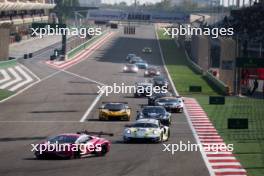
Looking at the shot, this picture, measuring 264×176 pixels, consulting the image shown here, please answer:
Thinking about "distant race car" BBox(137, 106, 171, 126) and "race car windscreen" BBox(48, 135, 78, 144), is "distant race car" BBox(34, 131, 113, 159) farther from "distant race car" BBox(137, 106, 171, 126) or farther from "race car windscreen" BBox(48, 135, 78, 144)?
"distant race car" BBox(137, 106, 171, 126)

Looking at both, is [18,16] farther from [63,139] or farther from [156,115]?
[63,139]

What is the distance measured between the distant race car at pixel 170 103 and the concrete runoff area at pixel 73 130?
1.16 m

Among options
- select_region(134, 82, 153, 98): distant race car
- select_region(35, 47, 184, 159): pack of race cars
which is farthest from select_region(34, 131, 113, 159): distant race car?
select_region(134, 82, 153, 98): distant race car

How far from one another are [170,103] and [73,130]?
36.2 feet

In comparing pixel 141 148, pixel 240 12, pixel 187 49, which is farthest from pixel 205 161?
pixel 187 49

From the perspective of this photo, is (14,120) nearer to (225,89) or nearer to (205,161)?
(205,161)

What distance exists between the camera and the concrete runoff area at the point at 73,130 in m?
24.8

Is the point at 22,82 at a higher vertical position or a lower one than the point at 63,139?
lower

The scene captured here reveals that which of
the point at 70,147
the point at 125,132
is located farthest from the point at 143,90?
the point at 70,147

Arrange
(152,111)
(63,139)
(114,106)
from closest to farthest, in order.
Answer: (63,139), (152,111), (114,106)

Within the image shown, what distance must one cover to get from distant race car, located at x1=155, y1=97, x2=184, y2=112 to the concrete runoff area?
1.16 meters

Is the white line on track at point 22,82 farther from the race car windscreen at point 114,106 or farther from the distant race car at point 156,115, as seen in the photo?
the distant race car at point 156,115

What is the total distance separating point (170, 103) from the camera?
4778cm

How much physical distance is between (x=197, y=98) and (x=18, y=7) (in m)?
79.3
